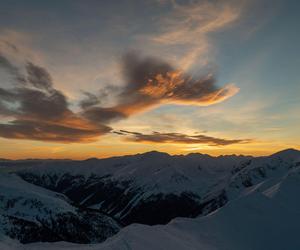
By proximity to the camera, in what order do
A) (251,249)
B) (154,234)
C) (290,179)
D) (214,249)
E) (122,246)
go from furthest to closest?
(290,179)
(251,249)
(214,249)
(154,234)
(122,246)

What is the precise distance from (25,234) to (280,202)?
13706cm

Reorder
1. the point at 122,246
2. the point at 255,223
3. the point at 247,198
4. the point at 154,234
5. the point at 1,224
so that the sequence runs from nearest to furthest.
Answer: the point at 122,246 < the point at 154,234 < the point at 255,223 < the point at 247,198 < the point at 1,224

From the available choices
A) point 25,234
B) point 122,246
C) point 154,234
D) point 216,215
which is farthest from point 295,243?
point 25,234

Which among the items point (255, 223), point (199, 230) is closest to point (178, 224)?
point (199, 230)

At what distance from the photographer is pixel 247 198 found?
111812mm

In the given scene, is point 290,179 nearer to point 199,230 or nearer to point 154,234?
point 199,230

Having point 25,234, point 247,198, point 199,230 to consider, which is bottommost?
point 25,234

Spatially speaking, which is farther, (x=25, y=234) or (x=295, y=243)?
(x=25, y=234)

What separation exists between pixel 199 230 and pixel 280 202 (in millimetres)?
37136

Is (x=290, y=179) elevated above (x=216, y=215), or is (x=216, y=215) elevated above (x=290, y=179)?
(x=290, y=179)

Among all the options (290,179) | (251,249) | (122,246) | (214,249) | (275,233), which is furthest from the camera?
(290,179)

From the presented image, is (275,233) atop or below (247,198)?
below

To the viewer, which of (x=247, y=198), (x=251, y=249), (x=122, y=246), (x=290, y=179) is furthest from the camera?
(x=290, y=179)

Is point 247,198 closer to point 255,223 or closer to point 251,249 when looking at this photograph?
point 255,223
